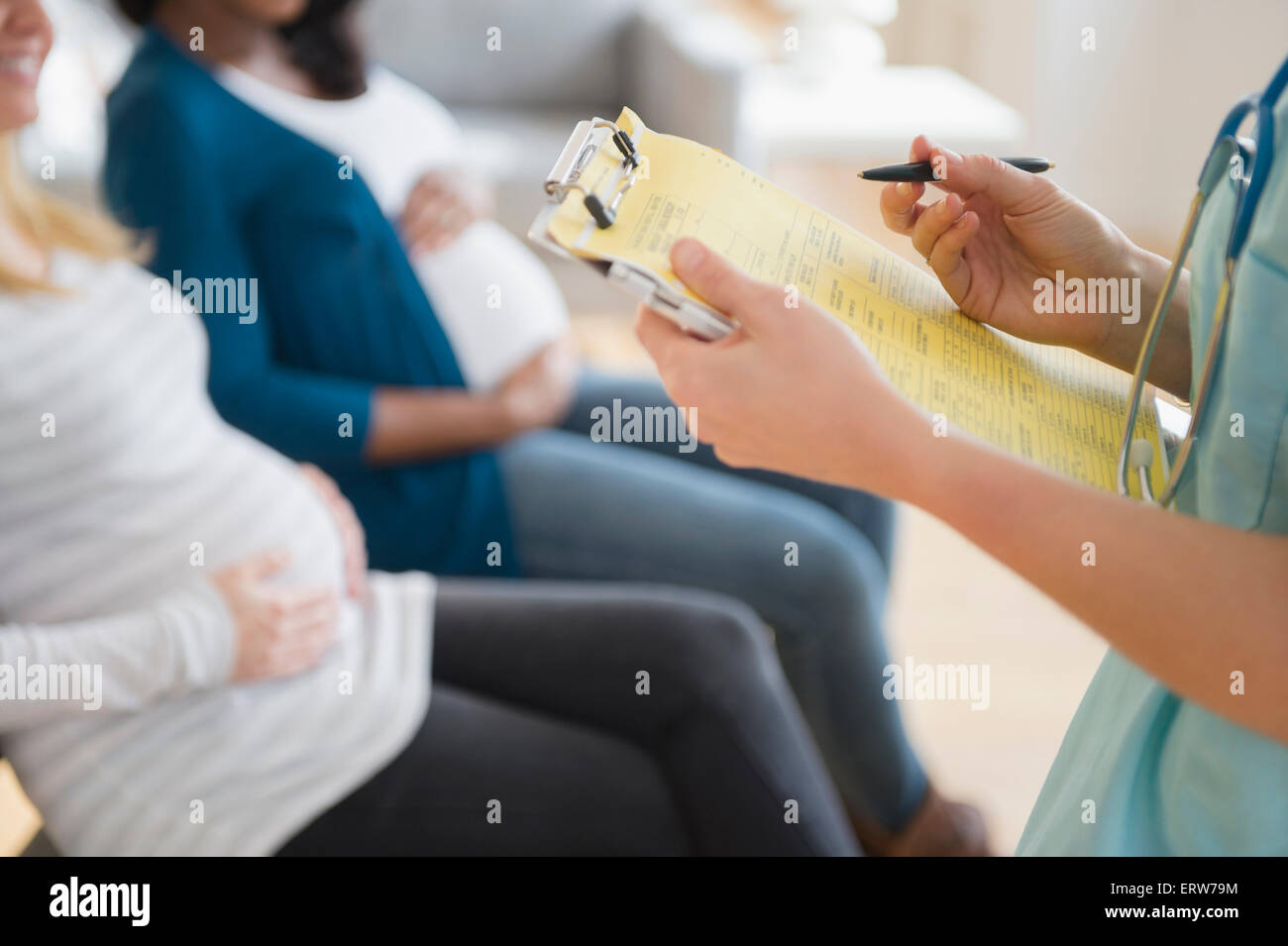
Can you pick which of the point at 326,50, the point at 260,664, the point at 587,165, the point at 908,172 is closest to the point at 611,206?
the point at 587,165

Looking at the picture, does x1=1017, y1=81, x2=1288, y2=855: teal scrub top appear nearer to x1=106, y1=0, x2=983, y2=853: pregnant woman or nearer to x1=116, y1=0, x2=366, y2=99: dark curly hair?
x1=106, y1=0, x2=983, y2=853: pregnant woman

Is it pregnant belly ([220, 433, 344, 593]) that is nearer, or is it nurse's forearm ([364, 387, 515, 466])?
pregnant belly ([220, 433, 344, 593])

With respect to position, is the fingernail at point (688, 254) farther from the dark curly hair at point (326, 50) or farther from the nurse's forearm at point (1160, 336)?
the dark curly hair at point (326, 50)

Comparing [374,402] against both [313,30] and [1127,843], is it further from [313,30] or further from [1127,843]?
[1127,843]

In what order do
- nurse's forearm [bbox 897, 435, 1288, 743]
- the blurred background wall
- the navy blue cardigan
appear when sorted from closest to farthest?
nurse's forearm [bbox 897, 435, 1288, 743]
the navy blue cardigan
the blurred background wall

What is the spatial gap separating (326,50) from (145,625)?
75 cm

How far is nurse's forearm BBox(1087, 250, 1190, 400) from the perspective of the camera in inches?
20.3

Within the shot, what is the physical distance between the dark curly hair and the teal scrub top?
990 millimetres

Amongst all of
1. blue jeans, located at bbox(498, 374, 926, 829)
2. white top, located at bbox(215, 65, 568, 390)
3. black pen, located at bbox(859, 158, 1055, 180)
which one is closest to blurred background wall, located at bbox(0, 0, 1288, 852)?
blue jeans, located at bbox(498, 374, 926, 829)

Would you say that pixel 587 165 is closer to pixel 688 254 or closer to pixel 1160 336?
pixel 688 254

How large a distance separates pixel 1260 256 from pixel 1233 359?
4cm

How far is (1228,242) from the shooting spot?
41 cm

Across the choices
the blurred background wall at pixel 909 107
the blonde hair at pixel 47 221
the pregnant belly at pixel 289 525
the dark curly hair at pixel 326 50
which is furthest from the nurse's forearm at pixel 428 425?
the blurred background wall at pixel 909 107

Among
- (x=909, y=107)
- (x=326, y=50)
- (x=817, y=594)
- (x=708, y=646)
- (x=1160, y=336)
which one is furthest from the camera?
(x=909, y=107)
